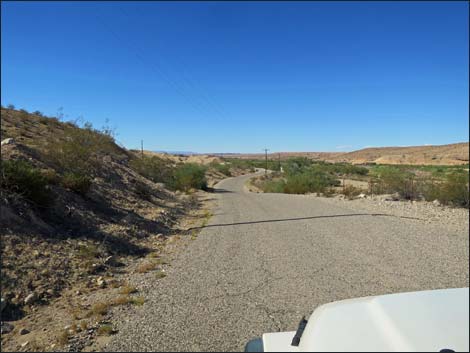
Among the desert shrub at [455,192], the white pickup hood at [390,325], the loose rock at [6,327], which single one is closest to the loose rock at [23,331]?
the loose rock at [6,327]

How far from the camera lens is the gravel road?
5.13 meters

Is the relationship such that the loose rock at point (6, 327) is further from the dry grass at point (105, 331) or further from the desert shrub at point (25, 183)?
the desert shrub at point (25, 183)

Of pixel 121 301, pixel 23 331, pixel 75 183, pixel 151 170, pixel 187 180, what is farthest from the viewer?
pixel 187 180

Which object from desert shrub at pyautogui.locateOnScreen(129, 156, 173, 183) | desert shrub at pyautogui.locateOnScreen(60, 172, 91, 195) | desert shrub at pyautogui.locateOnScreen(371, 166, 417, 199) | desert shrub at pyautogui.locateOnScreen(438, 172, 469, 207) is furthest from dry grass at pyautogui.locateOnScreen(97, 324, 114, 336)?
desert shrub at pyautogui.locateOnScreen(129, 156, 173, 183)

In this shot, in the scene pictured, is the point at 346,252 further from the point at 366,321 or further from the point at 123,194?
the point at 123,194

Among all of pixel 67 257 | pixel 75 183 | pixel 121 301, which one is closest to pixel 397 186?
pixel 75 183

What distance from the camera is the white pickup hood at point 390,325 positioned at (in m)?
2.16

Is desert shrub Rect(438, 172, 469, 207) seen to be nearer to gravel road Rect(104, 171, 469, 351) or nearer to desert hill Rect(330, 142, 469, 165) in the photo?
gravel road Rect(104, 171, 469, 351)

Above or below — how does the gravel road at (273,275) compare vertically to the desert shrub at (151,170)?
below

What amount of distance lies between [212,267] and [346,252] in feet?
11.7

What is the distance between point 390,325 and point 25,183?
10.4 metres

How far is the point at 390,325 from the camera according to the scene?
2291 mm

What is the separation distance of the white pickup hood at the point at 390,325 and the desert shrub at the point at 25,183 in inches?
371

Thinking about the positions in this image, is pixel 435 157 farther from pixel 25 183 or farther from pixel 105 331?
pixel 105 331
